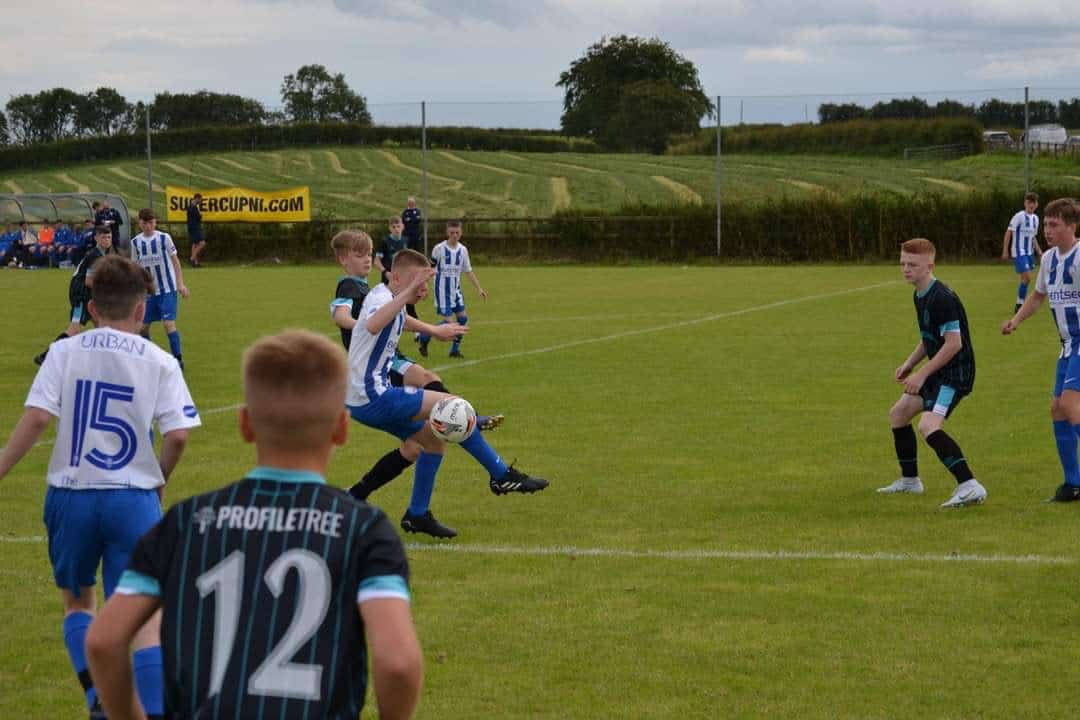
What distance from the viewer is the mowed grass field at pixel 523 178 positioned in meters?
42.3

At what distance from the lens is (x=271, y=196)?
4331 cm

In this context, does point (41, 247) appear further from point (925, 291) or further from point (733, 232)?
point (925, 291)

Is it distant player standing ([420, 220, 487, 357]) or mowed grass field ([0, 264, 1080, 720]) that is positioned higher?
distant player standing ([420, 220, 487, 357])

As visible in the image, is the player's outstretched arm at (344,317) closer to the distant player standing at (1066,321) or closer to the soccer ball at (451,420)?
the soccer ball at (451,420)

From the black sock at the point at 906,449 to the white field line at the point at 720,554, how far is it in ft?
6.28

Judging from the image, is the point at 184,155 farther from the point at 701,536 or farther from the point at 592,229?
the point at 701,536

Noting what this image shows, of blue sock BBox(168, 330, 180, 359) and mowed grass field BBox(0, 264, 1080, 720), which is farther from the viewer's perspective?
blue sock BBox(168, 330, 180, 359)

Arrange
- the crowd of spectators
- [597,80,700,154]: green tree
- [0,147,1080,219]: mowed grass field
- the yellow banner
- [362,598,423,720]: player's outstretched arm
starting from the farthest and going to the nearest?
1. [597,80,700,154]: green tree
2. the yellow banner
3. [0,147,1080,219]: mowed grass field
4. the crowd of spectators
5. [362,598,423,720]: player's outstretched arm

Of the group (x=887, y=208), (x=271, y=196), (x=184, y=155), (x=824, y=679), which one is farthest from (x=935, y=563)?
(x=184, y=155)

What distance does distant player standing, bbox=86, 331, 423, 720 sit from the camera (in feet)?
9.04

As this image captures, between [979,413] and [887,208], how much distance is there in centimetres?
2700

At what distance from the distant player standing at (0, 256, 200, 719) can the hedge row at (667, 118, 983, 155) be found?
1709 inches

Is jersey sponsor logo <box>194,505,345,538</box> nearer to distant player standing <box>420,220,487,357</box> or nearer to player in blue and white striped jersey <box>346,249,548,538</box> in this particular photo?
player in blue and white striped jersey <box>346,249,548,538</box>

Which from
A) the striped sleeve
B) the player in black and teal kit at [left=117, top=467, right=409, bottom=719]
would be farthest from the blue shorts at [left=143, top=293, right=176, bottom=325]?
the striped sleeve
